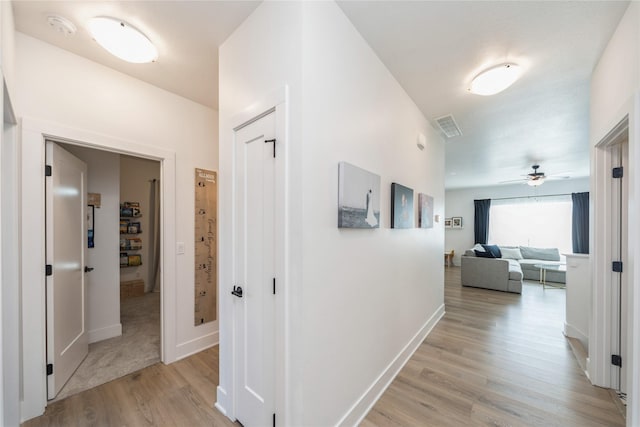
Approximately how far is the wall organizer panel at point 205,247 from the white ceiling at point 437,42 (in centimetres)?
96

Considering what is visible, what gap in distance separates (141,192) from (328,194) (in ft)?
17.8

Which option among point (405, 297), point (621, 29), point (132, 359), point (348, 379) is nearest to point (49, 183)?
point (132, 359)

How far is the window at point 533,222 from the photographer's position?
709cm

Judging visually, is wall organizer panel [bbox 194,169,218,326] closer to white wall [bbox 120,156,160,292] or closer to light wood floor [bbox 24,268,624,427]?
light wood floor [bbox 24,268,624,427]

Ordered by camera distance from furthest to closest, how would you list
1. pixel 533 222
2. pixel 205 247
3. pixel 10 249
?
pixel 533 222 < pixel 205 247 < pixel 10 249

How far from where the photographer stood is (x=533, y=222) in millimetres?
7492

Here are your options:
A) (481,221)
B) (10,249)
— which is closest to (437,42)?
(10,249)

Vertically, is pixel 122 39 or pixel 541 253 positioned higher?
pixel 122 39

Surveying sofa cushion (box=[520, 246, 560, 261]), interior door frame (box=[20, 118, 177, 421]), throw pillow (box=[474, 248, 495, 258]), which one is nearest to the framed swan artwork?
interior door frame (box=[20, 118, 177, 421])

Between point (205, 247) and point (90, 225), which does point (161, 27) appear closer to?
point (205, 247)

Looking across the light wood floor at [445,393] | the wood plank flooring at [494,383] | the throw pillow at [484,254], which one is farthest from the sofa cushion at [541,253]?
the light wood floor at [445,393]

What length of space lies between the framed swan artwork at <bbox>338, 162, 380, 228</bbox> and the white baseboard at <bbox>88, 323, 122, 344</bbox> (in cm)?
331

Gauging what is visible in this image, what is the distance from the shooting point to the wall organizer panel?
2.72 metres

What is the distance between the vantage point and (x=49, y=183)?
195cm
